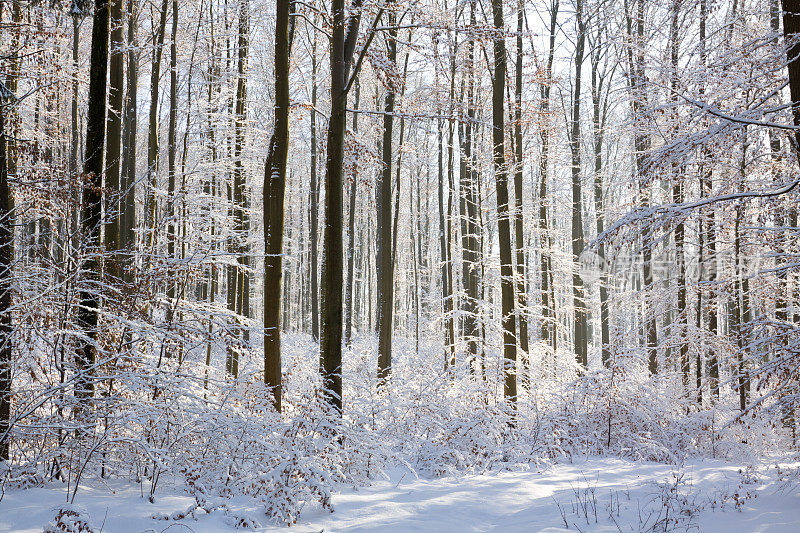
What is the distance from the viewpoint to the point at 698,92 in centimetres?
913

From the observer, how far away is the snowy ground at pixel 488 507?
545cm

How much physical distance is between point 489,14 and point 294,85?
8.29m

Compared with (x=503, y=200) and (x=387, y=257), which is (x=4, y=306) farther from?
(x=503, y=200)

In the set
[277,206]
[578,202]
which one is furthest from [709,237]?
[277,206]

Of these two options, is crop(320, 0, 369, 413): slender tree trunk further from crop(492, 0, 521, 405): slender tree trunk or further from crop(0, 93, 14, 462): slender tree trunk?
crop(492, 0, 521, 405): slender tree trunk

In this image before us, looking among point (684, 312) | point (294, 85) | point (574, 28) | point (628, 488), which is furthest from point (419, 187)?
point (628, 488)


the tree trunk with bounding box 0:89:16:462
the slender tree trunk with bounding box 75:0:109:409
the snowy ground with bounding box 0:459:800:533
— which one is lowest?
the snowy ground with bounding box 0:459:800:533

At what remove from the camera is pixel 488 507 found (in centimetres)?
664

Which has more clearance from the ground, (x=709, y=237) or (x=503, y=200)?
(x=503, y=200)

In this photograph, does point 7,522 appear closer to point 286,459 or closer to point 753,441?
point 286,459

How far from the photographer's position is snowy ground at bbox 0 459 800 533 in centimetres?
545

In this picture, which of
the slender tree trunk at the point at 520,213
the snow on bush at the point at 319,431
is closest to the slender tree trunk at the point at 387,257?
the snow on bush at the point at 319,431

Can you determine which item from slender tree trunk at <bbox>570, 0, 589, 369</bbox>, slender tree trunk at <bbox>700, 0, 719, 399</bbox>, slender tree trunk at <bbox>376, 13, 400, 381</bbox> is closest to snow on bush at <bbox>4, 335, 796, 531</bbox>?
slender tree trunk at <bbox>376, 13, 400, 381</bbox>

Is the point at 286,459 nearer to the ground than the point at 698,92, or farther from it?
nearer to the ground
